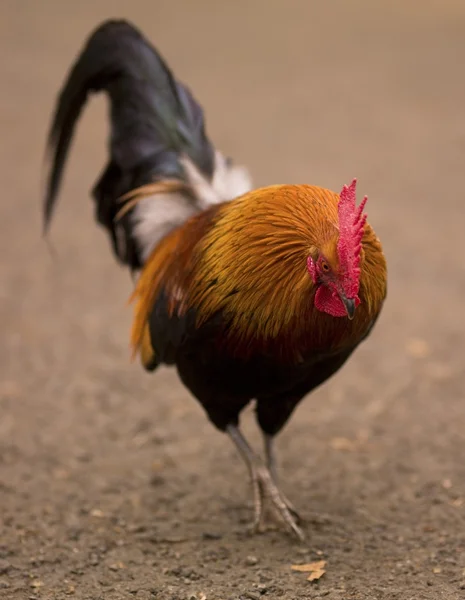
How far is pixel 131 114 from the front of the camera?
14.9ft

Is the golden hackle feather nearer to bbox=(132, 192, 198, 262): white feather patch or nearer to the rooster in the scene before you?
the rooster

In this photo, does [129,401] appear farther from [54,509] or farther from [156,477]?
[54,509]

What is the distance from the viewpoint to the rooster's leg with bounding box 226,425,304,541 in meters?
3.88

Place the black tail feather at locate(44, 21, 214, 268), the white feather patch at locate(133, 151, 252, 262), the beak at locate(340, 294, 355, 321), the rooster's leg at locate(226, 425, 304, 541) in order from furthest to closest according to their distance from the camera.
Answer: the black tail feather at locate(44, 21, 214, 268)
the white feather patch at locate(133, 151, 252, 262)
the rooster's leg at locate(226, 425, 304, 541)
the beak at locate(340, 294, 355, 321)

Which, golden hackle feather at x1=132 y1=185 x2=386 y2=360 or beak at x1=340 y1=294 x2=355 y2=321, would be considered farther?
golden hackle feather at x1=132 y1=185 x2=386 y2=360

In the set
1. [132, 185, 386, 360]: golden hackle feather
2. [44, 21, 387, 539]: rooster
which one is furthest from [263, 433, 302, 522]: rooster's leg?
[132, 185, 386, 360]: golden hackle feather

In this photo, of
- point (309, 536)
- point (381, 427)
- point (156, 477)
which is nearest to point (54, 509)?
point (156, 477)

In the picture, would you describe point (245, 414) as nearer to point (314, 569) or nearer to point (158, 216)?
point (158, 216)

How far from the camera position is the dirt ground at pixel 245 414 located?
3.57 meters

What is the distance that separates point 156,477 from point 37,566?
1.17 m

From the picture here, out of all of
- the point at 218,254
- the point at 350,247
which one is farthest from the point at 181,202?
the point at 350,247

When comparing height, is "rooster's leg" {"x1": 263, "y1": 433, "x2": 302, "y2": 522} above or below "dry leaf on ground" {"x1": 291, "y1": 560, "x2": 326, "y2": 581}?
above

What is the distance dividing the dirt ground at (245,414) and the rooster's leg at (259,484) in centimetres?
11

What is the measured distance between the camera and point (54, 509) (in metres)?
4.19
